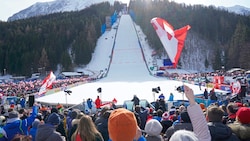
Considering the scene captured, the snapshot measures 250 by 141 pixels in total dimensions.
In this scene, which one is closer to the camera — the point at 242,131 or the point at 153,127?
the point at 242,131

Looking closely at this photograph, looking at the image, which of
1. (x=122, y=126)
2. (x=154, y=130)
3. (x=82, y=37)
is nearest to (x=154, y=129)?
(x=154, y=130)

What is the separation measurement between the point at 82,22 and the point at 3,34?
21.0m

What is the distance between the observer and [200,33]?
8100 cm

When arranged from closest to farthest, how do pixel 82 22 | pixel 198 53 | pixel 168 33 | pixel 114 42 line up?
pixel 168 33, pixel 198 53, pixel 114 42, pixel 82 22

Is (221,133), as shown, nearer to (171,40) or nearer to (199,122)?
(199,122)

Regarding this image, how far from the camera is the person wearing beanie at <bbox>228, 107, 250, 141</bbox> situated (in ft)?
12.8

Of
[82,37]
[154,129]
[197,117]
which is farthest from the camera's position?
[82,37]

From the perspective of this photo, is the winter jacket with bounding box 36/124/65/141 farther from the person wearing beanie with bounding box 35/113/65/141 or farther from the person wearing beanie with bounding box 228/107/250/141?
the person wearing beanie with bounding box 228/107/250/141

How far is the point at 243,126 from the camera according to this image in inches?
155

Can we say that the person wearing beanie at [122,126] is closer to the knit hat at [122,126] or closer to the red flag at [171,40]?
the knit hat at [122,126]

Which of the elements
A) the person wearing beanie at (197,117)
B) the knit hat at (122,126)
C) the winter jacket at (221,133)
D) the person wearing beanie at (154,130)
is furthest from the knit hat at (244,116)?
the knit hat at (122,126)

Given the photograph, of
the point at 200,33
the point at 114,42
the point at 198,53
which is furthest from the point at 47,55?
the point at 200,33

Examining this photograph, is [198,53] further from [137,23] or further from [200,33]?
[137,23]

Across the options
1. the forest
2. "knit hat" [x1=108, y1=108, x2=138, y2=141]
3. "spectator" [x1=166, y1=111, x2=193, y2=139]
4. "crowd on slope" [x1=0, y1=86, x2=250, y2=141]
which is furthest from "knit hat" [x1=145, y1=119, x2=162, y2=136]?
the forest
